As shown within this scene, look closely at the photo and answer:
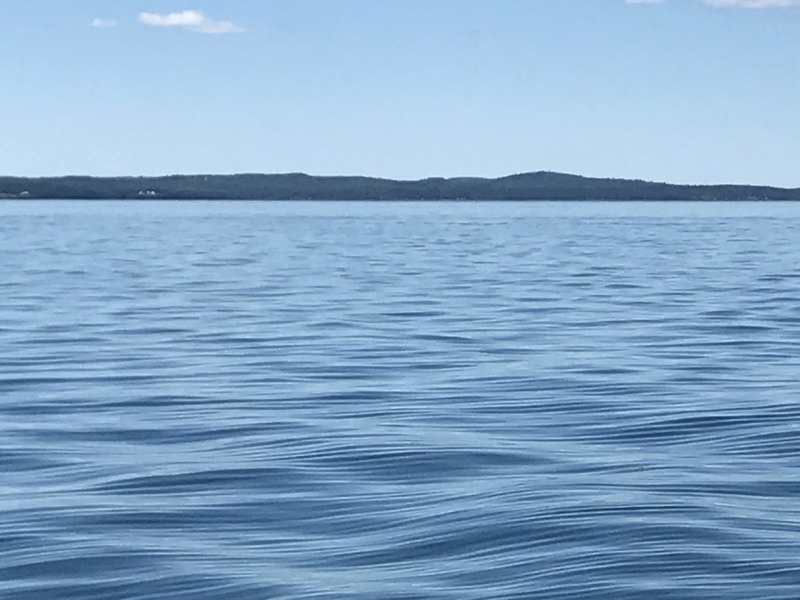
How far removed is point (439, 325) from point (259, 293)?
8750mm

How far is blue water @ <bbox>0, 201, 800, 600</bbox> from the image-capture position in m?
8.96

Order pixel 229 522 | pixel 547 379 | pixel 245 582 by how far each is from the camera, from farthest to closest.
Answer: pixel 547 379 < pixel 229 522 < pixel 245 582

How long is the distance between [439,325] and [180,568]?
16.5 meters

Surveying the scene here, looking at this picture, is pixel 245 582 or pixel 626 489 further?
pixel 626 489

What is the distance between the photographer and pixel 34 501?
35.0 ft

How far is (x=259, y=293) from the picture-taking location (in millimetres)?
33219

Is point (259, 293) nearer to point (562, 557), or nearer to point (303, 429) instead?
point (303, 429)

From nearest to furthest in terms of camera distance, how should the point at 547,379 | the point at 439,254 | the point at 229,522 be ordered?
1. the point at 229,522
2. the point at 547,379
3. the point at 439,254

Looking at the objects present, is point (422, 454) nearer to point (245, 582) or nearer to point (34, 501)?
point (34, 501)

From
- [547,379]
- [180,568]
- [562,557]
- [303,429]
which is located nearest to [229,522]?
[180,568]

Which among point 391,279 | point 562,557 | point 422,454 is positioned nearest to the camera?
point 562,557

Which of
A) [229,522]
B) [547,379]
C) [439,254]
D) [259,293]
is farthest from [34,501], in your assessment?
[439,254]

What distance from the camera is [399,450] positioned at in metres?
12.7

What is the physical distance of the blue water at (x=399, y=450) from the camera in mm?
8961
